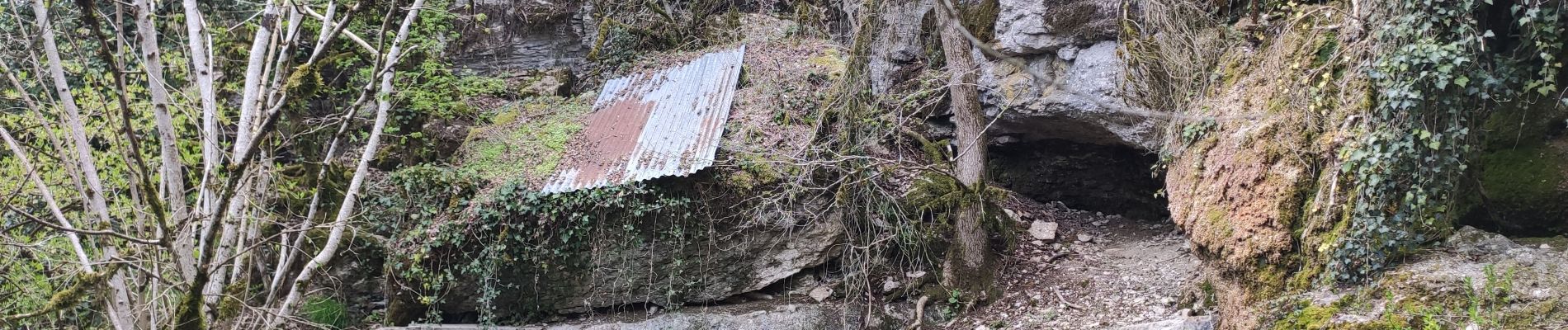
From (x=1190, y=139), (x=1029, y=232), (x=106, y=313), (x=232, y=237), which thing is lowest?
(x=1029, y=232)

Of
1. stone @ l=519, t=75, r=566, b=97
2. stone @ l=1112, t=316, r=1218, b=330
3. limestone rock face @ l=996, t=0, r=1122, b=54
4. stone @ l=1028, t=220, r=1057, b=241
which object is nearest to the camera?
stone @ l=1112, t=316, r=1218, b=330

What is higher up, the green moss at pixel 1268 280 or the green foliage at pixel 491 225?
the green moss at pixel 1268 280

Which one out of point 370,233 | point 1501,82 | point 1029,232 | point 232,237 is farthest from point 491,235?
point 1501,82

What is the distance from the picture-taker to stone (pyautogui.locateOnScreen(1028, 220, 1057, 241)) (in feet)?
26.0

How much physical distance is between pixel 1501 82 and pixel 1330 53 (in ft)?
2.79

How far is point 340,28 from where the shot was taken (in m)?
4.09

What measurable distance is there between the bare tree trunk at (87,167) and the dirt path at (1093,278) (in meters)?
5.54

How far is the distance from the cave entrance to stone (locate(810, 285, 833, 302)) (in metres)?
2.61

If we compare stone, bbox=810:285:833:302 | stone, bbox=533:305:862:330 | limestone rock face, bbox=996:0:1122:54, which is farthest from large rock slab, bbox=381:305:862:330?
limestone rock face, bbox=996:0:1122:54

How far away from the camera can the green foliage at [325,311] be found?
23.7 ft

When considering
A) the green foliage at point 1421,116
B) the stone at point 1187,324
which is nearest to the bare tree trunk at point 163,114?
the stone at point 1187,324

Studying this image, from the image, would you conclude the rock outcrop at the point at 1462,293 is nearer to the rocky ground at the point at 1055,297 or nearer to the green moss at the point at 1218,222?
the green moss at the point at 1218,222

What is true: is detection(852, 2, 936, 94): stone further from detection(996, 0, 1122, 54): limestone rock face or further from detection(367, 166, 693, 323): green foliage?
detection(367, 166, 693, 323): green foliage

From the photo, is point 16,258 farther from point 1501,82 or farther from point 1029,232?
point 1501,82
